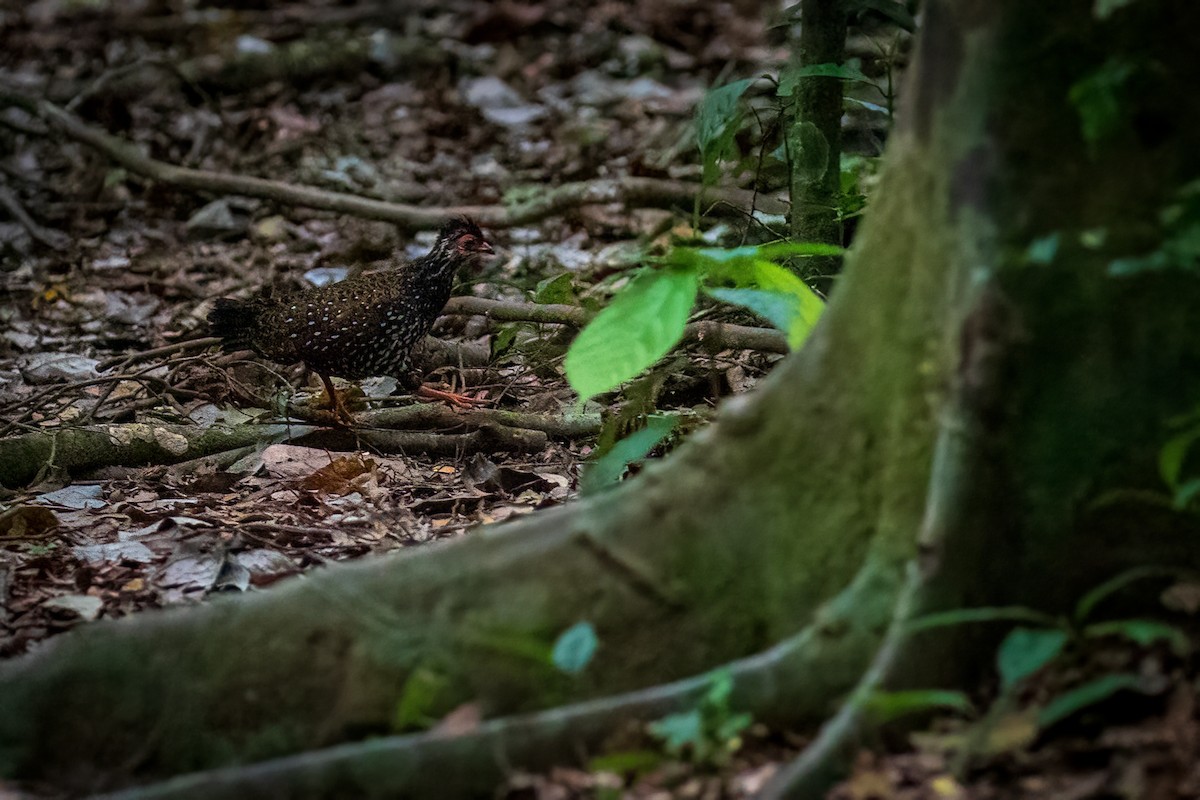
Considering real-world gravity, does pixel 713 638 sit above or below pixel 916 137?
below

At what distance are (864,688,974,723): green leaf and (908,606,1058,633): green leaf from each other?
115 millimetres

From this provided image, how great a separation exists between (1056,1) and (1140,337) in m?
0.58

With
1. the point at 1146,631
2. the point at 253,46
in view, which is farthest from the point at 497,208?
the point at 1146,631

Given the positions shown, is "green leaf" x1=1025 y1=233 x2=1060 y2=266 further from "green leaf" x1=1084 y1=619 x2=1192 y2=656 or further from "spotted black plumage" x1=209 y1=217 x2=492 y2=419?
"spotted black plumage" x1=209 y1=217 x2=492 y2=419

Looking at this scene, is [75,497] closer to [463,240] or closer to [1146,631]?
[463,240]

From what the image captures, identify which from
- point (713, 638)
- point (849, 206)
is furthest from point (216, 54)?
point (713, 638)

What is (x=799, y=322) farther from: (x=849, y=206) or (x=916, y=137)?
(x=849, y=206)

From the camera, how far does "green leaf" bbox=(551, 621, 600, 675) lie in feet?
7.50

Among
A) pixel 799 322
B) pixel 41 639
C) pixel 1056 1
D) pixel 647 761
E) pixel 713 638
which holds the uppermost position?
pixel 1056 1

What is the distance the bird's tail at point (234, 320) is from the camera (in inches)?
213

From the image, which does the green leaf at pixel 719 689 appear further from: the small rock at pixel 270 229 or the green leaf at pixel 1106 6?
the small rock at pixel 270 229

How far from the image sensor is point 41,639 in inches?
136

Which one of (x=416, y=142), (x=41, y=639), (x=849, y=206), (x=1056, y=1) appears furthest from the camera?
(x=416, y=142)

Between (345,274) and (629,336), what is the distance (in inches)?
186
